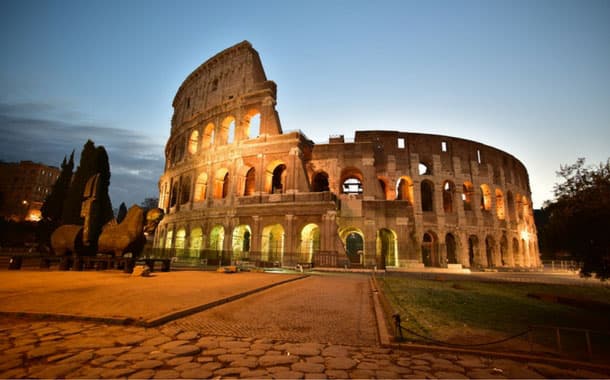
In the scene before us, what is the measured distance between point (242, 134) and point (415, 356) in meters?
23.7

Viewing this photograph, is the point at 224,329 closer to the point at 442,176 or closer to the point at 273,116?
the point at 273,116

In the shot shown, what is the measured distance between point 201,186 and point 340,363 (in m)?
26.4

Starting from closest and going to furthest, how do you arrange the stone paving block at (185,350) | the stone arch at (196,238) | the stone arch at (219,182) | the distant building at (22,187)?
the stone paving block at (185,350)
the stone arch at (219,182)
the stone arch at (196,238)
the distant building at (22,187)

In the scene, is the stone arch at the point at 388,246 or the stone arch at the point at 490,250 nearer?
the stone arch at the point at 388,246

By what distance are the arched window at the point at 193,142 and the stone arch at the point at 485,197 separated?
30.3m

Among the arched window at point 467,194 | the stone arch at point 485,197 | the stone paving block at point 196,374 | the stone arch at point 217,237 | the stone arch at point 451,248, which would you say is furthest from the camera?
the stone arch at point 485,197

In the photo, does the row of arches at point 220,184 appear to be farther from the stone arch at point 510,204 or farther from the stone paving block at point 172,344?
the stone arch at point 510,204

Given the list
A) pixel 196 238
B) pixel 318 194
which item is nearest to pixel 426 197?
pixel 318 194

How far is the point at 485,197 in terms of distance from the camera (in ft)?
94.2

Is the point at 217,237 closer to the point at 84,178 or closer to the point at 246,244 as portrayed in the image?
the point at 246,244

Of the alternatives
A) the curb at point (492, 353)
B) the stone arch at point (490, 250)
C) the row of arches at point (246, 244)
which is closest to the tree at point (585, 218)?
the curb at point (492, 353)

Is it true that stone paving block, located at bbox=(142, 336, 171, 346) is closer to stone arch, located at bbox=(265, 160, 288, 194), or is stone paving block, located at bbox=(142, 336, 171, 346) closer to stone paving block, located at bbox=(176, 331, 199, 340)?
stone paving block, located at bbox=(176, 331, 199, 340)

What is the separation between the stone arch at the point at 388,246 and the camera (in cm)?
2248

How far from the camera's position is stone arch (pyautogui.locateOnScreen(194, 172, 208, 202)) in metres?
26.8
